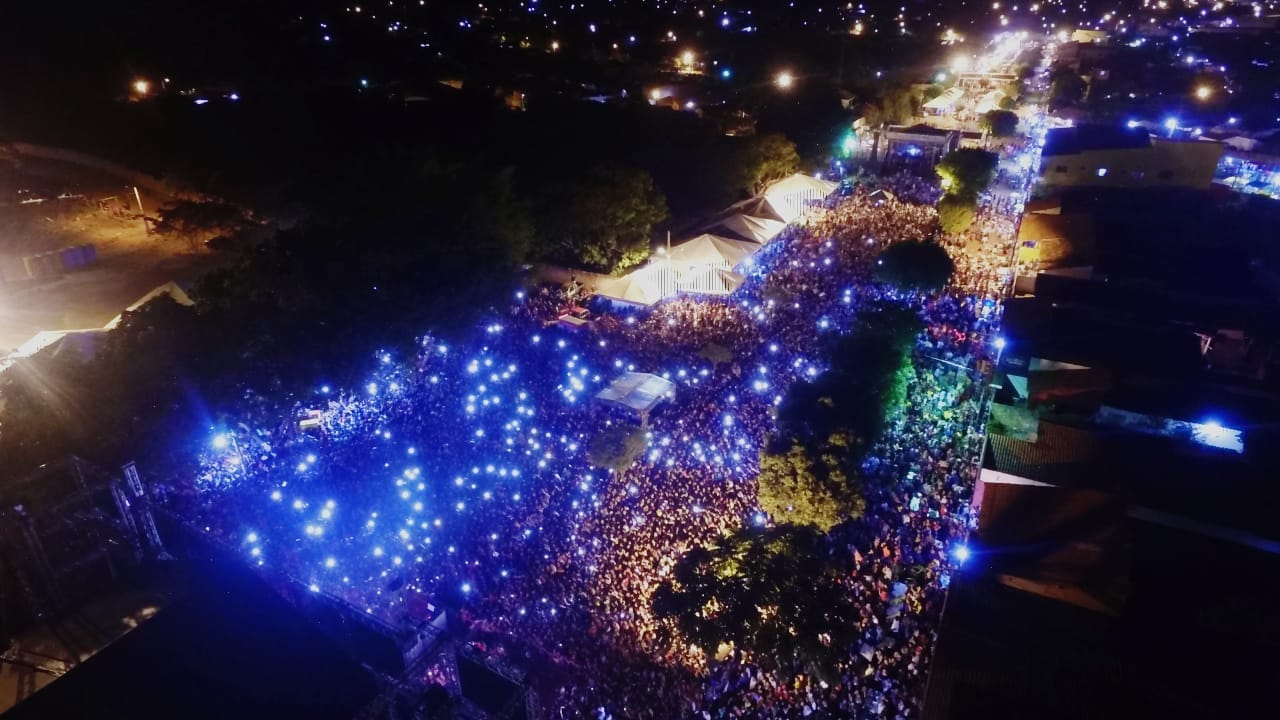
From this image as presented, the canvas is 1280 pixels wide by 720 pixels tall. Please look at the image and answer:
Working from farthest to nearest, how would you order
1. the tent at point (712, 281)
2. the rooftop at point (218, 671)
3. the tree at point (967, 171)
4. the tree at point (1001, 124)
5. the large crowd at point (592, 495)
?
the tree at point (1001, 124)
the tree at point (967, 171)
the tent at point (712, 281)
the large crowd at point (592, 495)
the rooftop at point (218, 671)

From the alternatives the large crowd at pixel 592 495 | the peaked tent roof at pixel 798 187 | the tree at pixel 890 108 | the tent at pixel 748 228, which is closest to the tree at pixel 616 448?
the large crowd at pixel 592 495

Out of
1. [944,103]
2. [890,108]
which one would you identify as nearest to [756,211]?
[890,108]

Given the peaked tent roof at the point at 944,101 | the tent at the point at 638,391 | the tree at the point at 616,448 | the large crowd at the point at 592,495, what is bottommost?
the large crowd at the point at 592,495

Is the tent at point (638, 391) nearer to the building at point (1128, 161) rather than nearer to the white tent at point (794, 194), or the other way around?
the white tent at point (794, 194)

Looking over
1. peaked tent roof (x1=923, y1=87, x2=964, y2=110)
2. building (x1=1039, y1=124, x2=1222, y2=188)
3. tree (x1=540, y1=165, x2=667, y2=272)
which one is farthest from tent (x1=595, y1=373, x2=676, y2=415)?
peaked tent roof (x1=923, y1=87, x2=964, y2=110)

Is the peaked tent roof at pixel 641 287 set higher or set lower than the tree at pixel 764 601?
higher

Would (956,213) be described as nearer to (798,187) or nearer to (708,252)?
(798,187)

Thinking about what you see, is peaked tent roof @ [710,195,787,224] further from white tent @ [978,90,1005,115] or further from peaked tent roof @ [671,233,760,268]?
white tent @ [978,90,1005,115]

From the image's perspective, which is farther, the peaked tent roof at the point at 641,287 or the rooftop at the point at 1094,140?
the rooftop at the point at 1094,140
